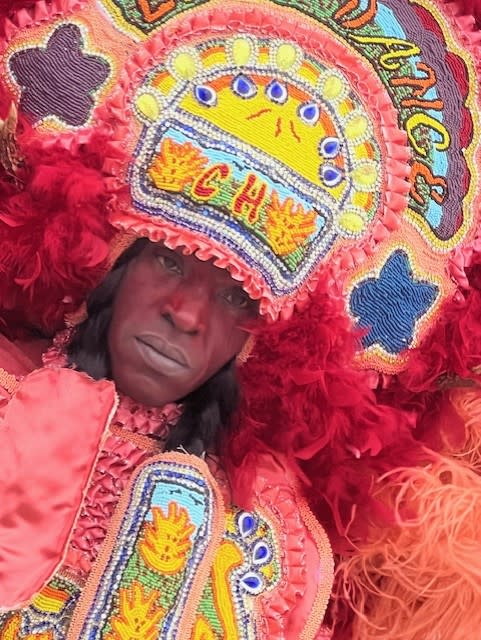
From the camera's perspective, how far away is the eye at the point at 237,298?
1122mm

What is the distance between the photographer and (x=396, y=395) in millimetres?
1295

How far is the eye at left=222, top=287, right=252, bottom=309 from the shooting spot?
1.12 m

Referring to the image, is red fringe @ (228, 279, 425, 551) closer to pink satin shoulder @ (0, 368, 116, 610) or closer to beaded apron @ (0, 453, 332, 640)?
beaded apron @ (0, 453, 332, 640)

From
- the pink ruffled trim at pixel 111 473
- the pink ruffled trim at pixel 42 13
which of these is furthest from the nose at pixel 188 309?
the pink ruffled trim at pixel 42 13

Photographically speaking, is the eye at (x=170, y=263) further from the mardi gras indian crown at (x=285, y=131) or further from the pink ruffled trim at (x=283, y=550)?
the pink ruffled trim at (x=283, y=550)

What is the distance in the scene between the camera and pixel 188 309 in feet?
3.58

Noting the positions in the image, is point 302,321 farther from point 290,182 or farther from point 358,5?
point 358,5

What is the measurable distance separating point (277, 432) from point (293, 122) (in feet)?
1.12

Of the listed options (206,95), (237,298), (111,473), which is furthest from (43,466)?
(206,95)

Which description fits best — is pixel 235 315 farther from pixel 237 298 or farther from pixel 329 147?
pixel 329 147

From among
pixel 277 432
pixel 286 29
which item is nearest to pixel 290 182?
pixel 286 29

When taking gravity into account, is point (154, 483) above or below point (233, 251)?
below

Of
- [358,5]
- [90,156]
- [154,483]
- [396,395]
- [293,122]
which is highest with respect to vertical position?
[358,5]

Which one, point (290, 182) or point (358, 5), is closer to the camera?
point (290, 182)
